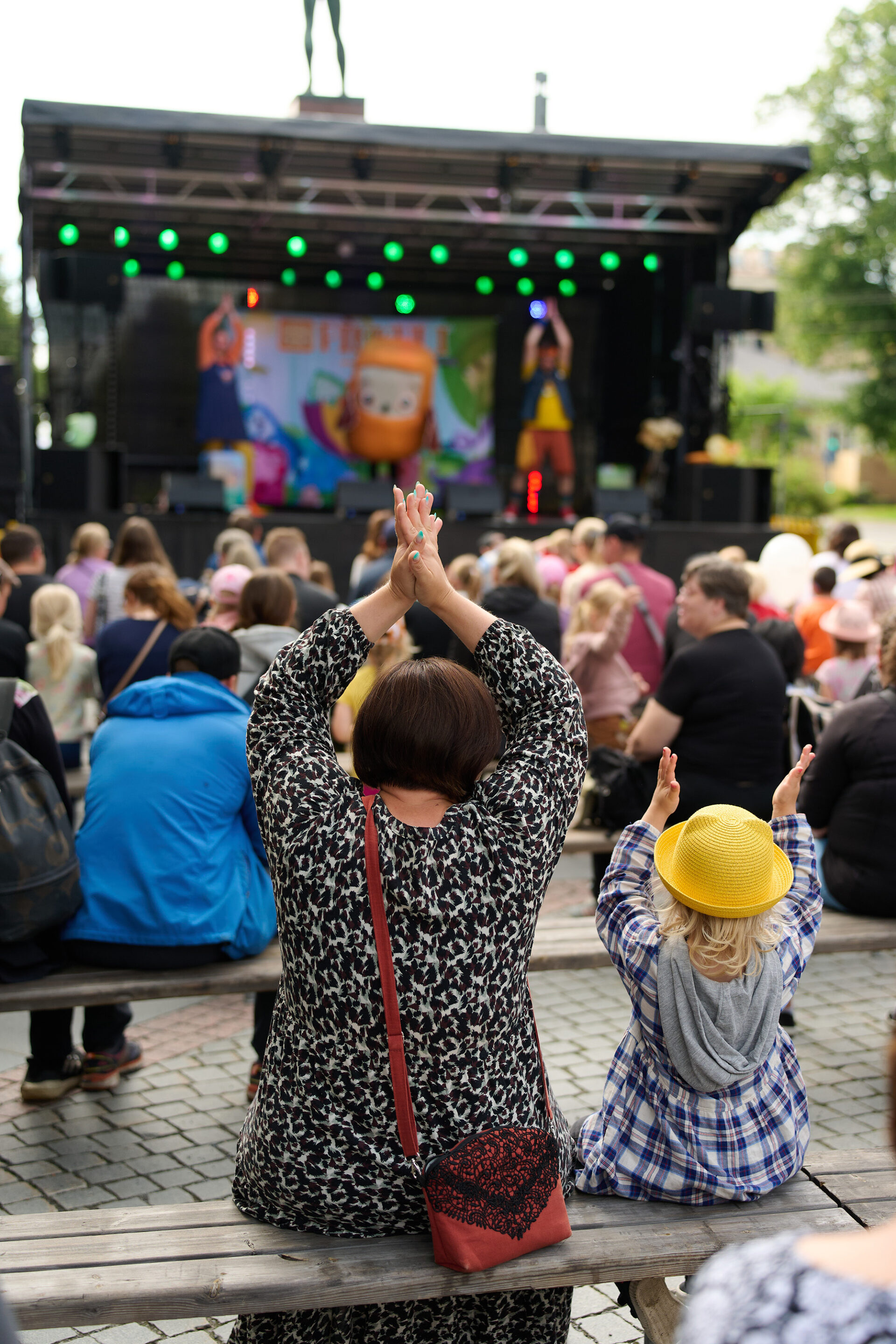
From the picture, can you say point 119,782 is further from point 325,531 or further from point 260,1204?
point 325,531

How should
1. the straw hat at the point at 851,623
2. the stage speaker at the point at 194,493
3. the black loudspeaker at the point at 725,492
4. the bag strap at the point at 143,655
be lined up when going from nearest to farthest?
the bag strap at the point at 143,655 → the straw hat at the point at 851,623 → the black loudspeaker at the point at 725,492 → the stage speaker at the point at 194,493

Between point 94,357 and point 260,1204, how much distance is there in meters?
15.3

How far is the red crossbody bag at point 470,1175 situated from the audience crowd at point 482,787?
4 centimetres

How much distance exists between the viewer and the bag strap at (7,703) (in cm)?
327

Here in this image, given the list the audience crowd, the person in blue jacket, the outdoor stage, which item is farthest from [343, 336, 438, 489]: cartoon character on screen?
the person in blue jacket

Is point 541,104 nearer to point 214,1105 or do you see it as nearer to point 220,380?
point 220,380

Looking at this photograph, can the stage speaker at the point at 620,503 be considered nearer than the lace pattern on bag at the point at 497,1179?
No

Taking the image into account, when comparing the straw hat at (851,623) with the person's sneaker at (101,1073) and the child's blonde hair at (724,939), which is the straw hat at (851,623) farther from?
the person's sneaker at (101,1073)

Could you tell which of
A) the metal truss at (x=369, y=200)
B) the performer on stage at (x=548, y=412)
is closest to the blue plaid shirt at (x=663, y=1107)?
the metal truss at (x=369, y=200)

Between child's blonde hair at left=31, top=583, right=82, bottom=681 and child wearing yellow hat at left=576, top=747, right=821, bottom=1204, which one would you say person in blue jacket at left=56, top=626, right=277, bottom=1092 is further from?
child's blonde hair at left=31, top=583, right=82, bottom=681

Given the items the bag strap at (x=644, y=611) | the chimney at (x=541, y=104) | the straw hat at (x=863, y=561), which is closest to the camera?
the bag strap at (x=644, y=611)

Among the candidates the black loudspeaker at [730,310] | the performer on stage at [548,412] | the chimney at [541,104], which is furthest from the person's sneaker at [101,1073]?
the chimney at [541,104]

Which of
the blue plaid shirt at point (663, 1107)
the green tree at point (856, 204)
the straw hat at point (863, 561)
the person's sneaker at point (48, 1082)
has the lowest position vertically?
the person's sneaker at point (48, 1082)

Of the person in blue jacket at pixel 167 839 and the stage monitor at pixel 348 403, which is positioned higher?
the stage monitor at pixel 348 403
